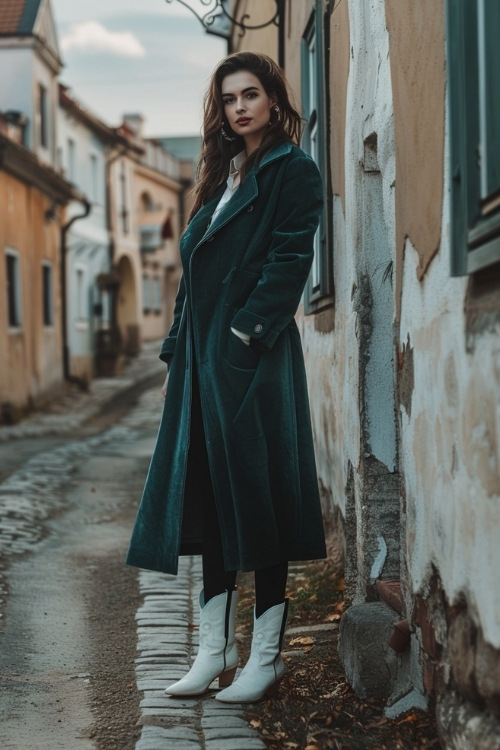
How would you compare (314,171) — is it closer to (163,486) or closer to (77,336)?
(163,486)

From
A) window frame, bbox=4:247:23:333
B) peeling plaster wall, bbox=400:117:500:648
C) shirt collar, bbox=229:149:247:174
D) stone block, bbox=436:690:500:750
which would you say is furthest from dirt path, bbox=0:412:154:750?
window frame, bbox=4:247:23:333

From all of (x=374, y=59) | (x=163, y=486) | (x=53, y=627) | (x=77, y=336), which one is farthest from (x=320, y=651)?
(x=77, y=336)

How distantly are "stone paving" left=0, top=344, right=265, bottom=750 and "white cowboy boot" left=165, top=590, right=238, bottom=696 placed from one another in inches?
1.7

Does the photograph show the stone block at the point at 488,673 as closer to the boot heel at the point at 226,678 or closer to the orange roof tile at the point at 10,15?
the boot heel at the point at 226,678

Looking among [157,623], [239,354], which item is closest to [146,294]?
[157,623]

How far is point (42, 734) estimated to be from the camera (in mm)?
3168

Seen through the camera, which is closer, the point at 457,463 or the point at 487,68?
the point at 487,68

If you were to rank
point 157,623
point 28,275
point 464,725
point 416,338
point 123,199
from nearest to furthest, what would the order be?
1. point 464,725
2. point 416,338
3. point 157,623
4. point 28,275
5. point 123,199

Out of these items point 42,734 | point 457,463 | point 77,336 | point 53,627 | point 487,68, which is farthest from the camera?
point 77,336

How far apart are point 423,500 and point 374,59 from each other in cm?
163

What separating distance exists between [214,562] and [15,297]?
15.6 metres

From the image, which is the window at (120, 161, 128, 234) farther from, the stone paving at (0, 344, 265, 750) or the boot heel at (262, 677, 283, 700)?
the boot heel at (262, 677, 283, 700)

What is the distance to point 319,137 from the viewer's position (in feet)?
16.9

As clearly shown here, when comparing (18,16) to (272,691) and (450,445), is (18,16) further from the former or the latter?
(450,445)
